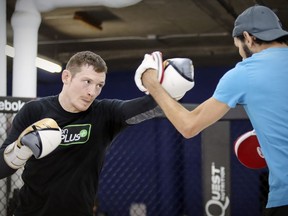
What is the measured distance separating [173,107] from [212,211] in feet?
4.05

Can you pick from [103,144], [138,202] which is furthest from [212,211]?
[138,202]

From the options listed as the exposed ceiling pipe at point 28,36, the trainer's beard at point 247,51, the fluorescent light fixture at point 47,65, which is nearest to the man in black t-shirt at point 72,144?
the trainer's beard at point 247,51

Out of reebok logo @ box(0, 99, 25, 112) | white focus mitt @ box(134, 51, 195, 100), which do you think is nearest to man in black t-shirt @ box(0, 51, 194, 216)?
white focus mitt @ box(134, 51, 195, 100)

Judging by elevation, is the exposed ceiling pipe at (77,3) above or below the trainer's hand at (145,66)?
above

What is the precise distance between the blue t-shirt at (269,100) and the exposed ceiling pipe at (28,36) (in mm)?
2983

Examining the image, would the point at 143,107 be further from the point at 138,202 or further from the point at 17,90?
the point at 138,202

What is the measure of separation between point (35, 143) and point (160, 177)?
6.27 meters

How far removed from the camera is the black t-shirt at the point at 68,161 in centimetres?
198

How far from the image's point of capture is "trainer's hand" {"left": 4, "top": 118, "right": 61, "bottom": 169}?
5.82 feet

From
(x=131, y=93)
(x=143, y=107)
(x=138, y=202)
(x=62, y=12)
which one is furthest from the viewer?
(x=131, y=93)

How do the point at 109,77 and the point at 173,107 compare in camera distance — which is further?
the point at 109,77

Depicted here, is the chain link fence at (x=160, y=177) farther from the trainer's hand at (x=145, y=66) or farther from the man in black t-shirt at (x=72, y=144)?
the trainer's hand at (x=145, y=66)

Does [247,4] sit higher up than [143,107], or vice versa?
[247,4]

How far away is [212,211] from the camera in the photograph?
2699 millimetres
